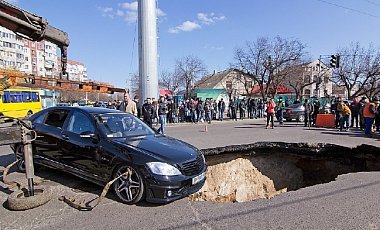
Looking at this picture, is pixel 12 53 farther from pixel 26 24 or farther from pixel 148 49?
pixel 26 24

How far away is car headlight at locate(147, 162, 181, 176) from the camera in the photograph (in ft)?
12.8

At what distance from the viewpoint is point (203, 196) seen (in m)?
6.53

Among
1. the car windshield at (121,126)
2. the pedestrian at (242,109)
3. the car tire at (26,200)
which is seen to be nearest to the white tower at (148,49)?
the pedestrian at (242,109)

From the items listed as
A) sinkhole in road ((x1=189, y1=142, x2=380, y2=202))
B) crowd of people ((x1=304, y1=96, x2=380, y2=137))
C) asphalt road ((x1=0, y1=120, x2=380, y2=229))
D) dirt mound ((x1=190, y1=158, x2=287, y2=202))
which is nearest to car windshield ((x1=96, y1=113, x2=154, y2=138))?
asphalt road ((x1=0, y1=120, x2=380, y2=229))

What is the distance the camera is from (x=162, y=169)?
392cm

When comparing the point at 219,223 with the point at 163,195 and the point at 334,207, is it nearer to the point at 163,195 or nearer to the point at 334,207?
the point at 163,195

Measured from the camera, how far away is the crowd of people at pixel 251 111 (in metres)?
11.5

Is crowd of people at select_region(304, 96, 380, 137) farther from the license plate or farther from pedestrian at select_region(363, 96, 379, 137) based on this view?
the license plate

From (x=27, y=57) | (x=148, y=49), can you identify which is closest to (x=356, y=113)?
(x=148, y=49)

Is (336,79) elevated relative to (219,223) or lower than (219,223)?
elevated

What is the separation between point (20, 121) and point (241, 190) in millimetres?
6074

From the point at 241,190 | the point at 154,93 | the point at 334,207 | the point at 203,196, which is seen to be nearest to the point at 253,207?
the point at 334,207

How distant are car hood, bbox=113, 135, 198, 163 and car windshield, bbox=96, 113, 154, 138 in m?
0.23

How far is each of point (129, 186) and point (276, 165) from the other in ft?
20.2
